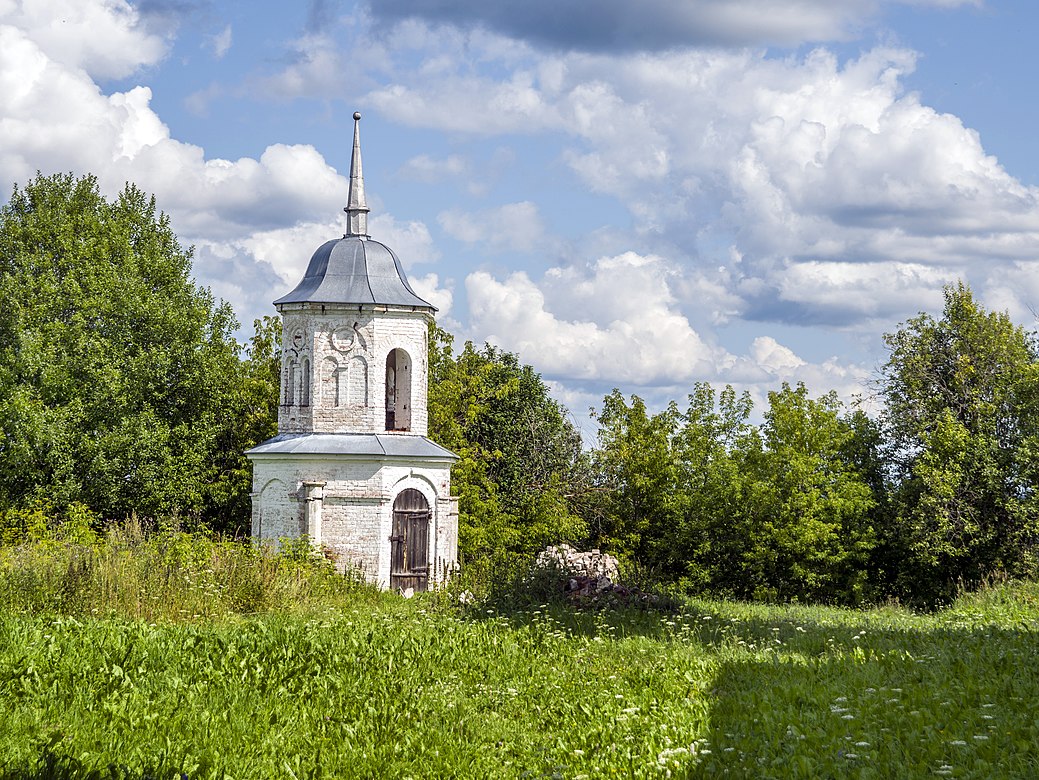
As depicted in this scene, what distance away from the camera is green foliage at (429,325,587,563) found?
27844 mm

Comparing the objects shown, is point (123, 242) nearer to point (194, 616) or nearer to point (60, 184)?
point (60, 184)

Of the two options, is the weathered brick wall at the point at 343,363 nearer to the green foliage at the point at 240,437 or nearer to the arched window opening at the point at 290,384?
the arched window opening at the point at 290,384

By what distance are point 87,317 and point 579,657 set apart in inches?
916

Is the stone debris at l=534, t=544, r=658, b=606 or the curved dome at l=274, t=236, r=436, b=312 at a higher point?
the curved dome at l=274, t=236, r=436, b=312

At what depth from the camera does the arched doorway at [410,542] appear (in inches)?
837

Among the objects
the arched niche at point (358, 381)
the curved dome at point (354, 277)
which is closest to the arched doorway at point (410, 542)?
the arched niche at point (358, 381)

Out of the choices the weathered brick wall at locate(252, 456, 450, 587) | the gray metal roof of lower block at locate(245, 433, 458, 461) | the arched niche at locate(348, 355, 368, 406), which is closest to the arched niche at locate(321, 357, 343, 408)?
the arched niche at locate(348, 355, 368, 406)

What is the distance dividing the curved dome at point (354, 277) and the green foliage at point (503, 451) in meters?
5.65

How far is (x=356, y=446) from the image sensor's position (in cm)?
2125

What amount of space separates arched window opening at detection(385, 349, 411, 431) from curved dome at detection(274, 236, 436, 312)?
1417 millimetres

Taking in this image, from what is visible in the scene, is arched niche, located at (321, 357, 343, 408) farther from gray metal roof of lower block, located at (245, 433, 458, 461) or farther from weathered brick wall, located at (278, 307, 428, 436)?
gray metal roof of lower block, located at (245, 433, 458, 461)

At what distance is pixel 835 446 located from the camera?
29.1 m

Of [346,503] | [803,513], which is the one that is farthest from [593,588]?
[803,513]

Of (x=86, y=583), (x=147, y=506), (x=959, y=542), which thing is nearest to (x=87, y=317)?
(x=147, y=506)
